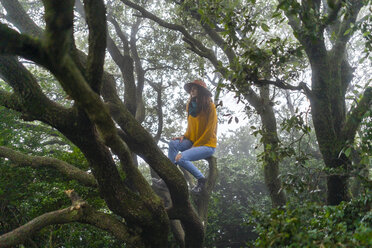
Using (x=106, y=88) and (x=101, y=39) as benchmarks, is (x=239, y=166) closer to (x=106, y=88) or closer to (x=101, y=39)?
(x=106, y=88)

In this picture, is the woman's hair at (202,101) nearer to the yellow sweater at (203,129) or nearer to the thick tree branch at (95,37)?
the yellow sweater at (203,129)

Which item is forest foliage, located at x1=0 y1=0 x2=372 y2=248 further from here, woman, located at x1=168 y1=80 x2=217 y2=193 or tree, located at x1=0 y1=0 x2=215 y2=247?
woman, located at x1=168 y1=80 x2=217 y2=193

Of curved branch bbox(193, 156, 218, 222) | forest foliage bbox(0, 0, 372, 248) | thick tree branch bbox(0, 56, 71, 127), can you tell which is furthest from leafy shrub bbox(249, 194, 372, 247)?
curved branch bbox(193, 156, 218, 222)

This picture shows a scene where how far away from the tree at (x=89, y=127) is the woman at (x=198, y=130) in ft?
3.23

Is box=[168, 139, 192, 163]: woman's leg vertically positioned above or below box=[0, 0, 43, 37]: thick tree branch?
below

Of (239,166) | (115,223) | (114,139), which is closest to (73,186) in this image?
(115,223)

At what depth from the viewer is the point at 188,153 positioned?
5590 mm

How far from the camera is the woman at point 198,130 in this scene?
5.79m

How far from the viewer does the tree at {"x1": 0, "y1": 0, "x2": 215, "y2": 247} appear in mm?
1609

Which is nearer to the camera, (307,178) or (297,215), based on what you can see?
(297,215)

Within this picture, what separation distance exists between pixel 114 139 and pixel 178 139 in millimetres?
3302

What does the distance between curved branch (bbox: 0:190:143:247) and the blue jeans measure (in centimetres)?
173

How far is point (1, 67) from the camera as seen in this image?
2.94 m

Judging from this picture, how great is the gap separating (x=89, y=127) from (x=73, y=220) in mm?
1479
